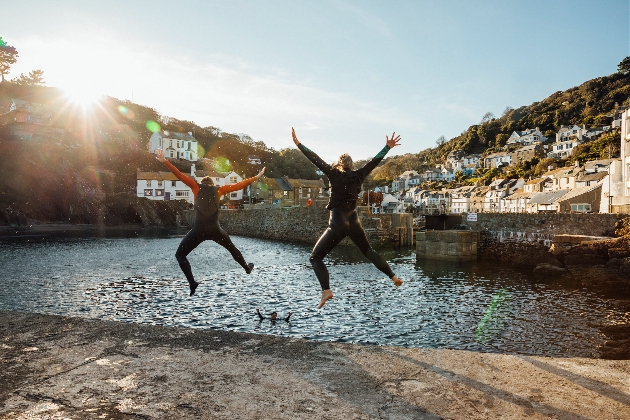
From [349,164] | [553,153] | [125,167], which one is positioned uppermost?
[553,153]

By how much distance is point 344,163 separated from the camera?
22.4 feet

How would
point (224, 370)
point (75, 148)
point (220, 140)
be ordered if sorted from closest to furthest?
point (224, 370)
point (75, 148)
point (220, 140)

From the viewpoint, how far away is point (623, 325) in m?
19.2

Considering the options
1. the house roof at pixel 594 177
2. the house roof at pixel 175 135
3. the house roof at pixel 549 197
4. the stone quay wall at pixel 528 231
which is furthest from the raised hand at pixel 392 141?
the house roof at pixel 175 135

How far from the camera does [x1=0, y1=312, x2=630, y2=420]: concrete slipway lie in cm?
442

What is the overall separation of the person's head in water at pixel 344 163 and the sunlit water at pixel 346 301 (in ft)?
35.2

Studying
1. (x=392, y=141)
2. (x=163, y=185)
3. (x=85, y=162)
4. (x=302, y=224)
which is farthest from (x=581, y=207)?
(x=85, y=162)

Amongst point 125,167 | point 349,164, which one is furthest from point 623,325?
point 125,167

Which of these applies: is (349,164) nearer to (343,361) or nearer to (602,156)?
(343,361)

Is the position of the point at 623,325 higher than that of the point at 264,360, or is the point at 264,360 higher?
the point at 264,360

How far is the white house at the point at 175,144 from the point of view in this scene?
122m

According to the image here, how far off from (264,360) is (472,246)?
4044cm

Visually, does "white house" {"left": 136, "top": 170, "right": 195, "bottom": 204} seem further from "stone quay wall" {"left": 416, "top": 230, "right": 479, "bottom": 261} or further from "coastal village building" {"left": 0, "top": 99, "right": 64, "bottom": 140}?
"stone quay wall" {"left": 416, "top": 230, "right": 479, "bottom": 261}

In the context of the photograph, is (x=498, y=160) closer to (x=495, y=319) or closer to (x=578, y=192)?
(x=578, y=192)
